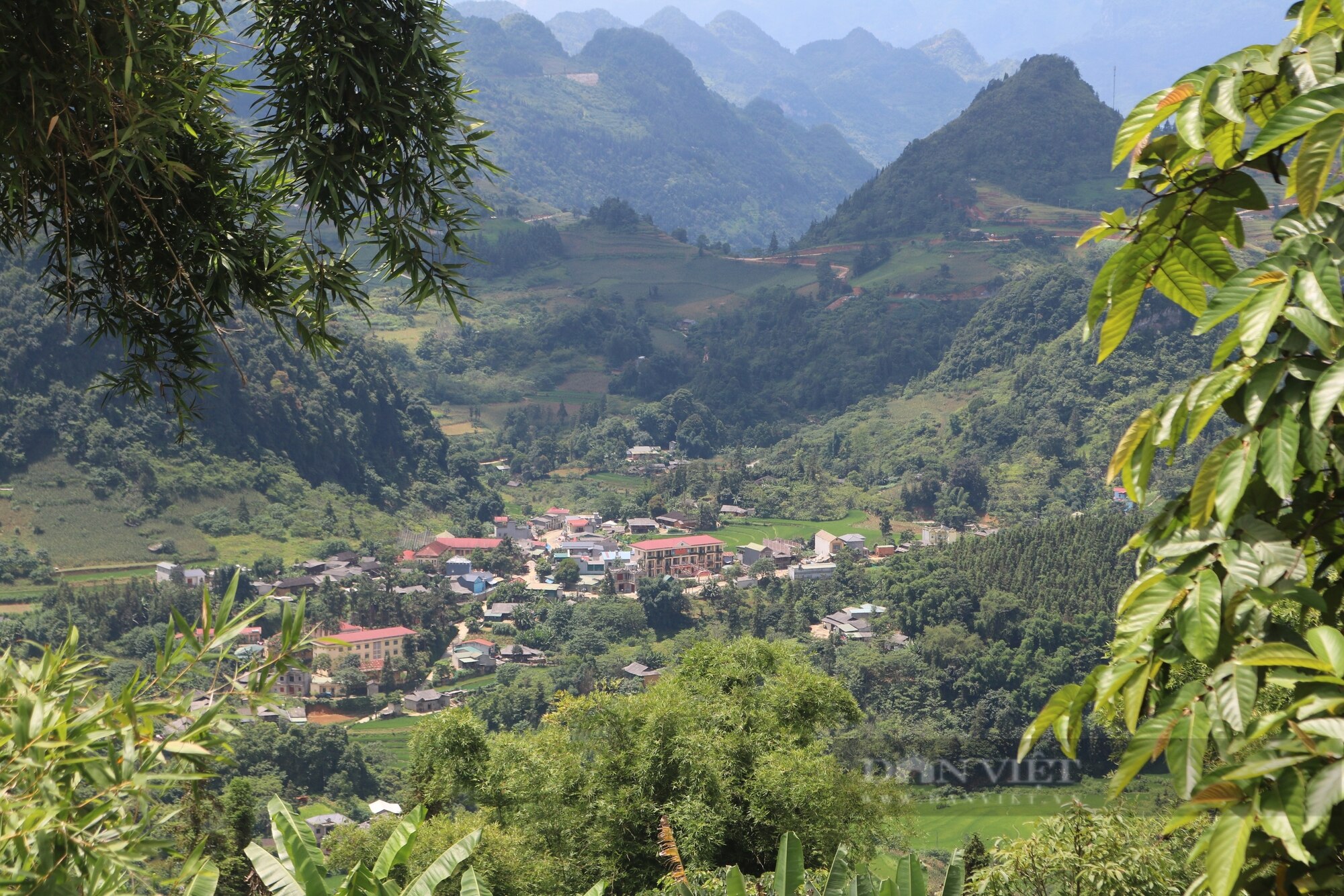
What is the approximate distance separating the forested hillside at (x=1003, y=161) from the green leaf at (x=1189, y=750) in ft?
227

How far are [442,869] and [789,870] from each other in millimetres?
642

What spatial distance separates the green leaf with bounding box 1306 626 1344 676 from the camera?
713mm

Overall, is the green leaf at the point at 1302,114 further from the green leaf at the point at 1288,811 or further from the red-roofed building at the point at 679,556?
the red-roofed building at the point at 679,556

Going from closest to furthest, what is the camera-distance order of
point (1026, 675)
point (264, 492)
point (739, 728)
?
1. point (739, 728)
2. point (1026, 675)
3. point (264, 492)

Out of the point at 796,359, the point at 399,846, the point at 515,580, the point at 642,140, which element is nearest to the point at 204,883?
the point at 399,846

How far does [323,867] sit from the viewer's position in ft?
5.40

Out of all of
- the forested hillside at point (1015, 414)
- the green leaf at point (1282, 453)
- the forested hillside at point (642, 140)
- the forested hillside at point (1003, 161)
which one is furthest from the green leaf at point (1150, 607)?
the forested hillside at point (642, 140)

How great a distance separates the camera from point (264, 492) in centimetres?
3819

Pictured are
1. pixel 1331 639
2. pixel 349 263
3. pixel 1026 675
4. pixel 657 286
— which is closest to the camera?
pixel 1331 639

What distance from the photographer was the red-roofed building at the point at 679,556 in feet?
119

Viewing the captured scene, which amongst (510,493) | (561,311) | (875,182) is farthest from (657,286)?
(510,493)

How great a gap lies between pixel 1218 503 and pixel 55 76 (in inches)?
77.3

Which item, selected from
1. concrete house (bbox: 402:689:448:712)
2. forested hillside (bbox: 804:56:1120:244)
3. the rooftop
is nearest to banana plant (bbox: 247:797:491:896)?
concrete house (bbox: 402:689:448:712)

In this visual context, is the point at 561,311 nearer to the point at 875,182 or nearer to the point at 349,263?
Result: the point at 875,182
